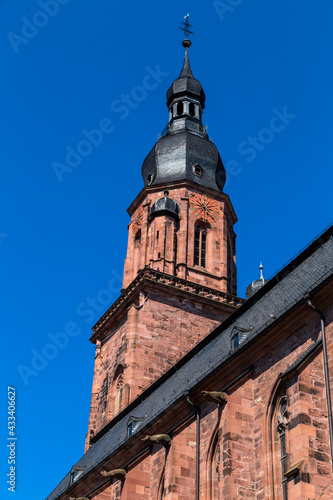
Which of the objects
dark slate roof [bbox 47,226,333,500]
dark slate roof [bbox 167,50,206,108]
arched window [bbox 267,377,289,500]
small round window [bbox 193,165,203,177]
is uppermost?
dark slate roof [bbox 167,50,206,108]

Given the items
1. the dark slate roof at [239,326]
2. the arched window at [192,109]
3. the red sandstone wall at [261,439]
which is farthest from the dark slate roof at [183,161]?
the red sandstone wall at [261,439]

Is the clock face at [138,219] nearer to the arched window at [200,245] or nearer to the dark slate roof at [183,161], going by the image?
the dark slate roof at [183,161]

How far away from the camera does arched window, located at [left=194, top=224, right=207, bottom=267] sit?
3934cm

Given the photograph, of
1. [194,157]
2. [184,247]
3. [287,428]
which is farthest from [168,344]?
[287,428]

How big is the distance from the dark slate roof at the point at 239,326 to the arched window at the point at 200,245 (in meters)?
9.33

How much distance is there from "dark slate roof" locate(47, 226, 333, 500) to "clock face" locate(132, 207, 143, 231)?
1152 centimetres

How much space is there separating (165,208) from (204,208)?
256 cm

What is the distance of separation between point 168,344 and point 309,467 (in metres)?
19.5

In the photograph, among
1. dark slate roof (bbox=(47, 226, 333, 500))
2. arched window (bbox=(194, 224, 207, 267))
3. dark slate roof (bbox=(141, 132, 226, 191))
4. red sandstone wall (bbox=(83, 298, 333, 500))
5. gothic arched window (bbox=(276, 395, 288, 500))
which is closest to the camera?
red sandstone wall (bbox=(83, 298, 333, 500))

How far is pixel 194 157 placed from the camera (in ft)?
139

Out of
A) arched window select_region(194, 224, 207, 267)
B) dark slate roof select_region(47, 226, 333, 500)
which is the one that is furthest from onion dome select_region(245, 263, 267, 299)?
dark slate roof select_region(47, 226, 333, 500)

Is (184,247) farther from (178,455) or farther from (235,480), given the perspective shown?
(235,480)

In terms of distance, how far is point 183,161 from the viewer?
4200cm

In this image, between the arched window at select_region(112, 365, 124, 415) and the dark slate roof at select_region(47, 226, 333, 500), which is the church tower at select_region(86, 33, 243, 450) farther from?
the dark slate roof at select_region(47, 226, 333, 500)
